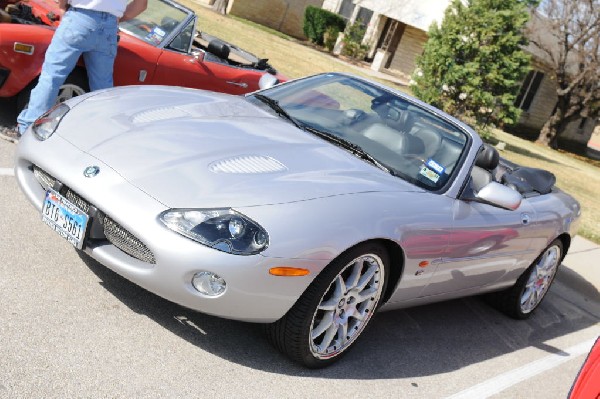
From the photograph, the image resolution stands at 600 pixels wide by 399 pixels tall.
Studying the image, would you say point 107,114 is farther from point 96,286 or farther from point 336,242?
point 336,242

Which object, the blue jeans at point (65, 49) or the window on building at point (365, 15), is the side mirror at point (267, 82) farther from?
the window on building at point (365, 15)

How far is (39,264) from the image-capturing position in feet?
12.8

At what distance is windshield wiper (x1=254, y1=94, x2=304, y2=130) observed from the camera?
4.60 metres

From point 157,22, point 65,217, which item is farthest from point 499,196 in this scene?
point 157,22

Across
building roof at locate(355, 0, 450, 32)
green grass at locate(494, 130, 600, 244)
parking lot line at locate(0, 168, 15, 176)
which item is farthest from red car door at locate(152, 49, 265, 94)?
building roof at locate(355, 0, 450, 32)

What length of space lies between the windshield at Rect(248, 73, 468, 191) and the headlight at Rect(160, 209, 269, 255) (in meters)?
1.28

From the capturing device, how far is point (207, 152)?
12.2 ft

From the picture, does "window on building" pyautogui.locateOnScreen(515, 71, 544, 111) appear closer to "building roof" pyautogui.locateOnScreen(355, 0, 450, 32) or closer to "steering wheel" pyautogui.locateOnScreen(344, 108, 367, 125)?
"building roof" pyautogui.locateOnScreen(355, 0, 450, 32)

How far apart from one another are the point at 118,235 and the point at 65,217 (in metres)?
0.31

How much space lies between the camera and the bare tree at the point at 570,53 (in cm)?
2702

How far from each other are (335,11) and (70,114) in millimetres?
31749

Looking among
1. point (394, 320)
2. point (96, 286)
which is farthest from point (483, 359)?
point (96, 286)

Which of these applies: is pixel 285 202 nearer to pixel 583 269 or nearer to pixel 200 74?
pixel 200 74

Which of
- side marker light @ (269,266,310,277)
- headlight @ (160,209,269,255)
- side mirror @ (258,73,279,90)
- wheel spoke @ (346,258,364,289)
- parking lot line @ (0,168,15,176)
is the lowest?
parking lot line @ (0,168,15,176)
